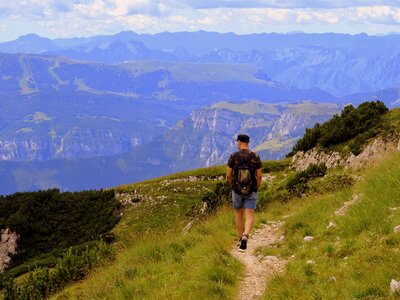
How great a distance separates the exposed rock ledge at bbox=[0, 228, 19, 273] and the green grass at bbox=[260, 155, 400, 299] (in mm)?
40047

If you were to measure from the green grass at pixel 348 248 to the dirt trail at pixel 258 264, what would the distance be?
0.47 m

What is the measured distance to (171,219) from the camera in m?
40.9

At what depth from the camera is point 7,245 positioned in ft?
168

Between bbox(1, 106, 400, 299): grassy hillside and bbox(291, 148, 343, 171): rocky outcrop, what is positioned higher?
bbox(1, 106, 400, 299): grassy hillside

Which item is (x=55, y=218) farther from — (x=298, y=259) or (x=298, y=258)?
(x=298, y=259)

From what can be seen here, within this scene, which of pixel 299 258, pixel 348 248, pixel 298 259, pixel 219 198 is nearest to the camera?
pixel 348 248

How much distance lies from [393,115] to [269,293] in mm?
28645

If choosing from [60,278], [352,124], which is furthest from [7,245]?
[352,124]

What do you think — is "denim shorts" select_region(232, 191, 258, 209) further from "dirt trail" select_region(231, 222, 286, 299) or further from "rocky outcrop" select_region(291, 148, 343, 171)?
"rocky outcrop" select_region(291, 148, 343, 171)

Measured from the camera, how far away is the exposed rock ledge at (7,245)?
4900 cm

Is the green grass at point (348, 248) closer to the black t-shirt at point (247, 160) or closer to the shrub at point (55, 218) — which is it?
the black t-shirt at point (247, 160)

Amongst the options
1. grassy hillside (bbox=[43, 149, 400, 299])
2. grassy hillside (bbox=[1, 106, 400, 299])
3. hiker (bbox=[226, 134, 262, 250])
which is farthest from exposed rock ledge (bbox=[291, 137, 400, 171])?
hiker (bbox=[226, 134, 262, 250])

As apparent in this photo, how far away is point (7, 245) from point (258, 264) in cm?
4439

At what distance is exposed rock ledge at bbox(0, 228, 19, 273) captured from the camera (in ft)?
161
